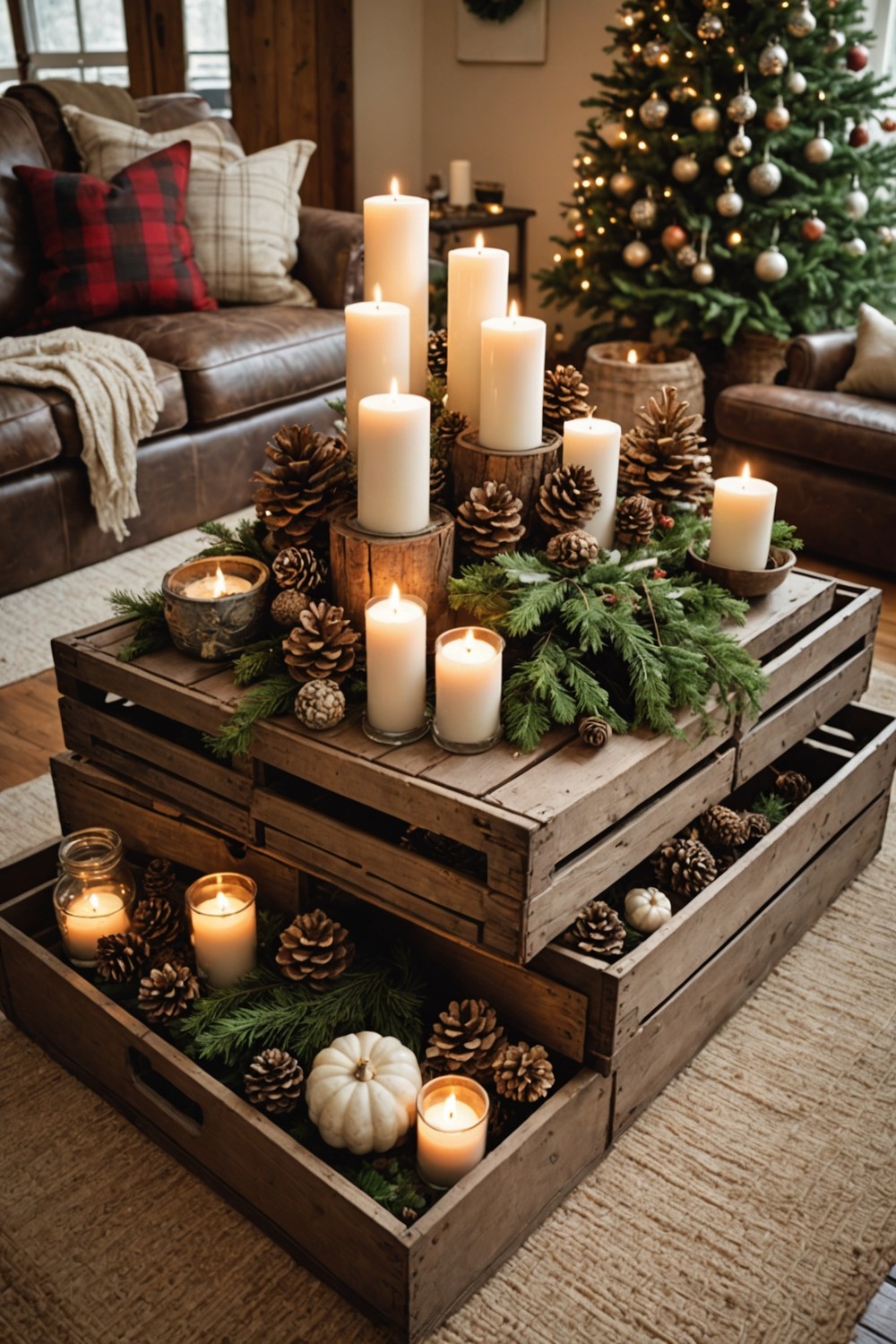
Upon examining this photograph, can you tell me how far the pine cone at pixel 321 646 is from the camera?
1.36 metres

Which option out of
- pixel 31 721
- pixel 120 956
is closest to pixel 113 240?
pixel 31 721

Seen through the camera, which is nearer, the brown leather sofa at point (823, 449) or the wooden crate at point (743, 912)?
the wooden crate at point (743, 912)

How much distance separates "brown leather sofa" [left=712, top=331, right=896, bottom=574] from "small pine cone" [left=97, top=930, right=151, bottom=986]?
2179 millimetres

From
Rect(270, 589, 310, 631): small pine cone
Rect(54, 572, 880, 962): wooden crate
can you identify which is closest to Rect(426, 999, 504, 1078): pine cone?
Rect(54, 572, 880, 962): wooden crate

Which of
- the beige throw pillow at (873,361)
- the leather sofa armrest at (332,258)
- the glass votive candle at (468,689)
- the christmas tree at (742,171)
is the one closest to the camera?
the glass votive candle at (468,689)

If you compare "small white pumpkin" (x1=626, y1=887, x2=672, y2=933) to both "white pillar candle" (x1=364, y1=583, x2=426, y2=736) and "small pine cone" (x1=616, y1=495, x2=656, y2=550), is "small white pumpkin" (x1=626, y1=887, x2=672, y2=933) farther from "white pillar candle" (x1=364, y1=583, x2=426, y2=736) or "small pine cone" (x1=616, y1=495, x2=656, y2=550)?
"small pine cone" (x1=616, y1=495, x2=656, y2=550)

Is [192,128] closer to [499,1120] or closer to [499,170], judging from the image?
[499,170]

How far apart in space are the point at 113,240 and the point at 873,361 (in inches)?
80.6

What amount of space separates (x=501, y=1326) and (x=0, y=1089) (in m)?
0.69

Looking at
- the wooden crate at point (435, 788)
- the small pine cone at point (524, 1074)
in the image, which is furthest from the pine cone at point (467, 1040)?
the wooden crate at point (435, 788)

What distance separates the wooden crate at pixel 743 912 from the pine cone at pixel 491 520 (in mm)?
478

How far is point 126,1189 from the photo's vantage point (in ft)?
4.47

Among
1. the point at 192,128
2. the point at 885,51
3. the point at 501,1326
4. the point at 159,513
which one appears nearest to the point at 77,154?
the point at 192,128

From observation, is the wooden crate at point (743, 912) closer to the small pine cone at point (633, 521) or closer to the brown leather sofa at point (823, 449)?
the small pine cone at point (633, 521)
